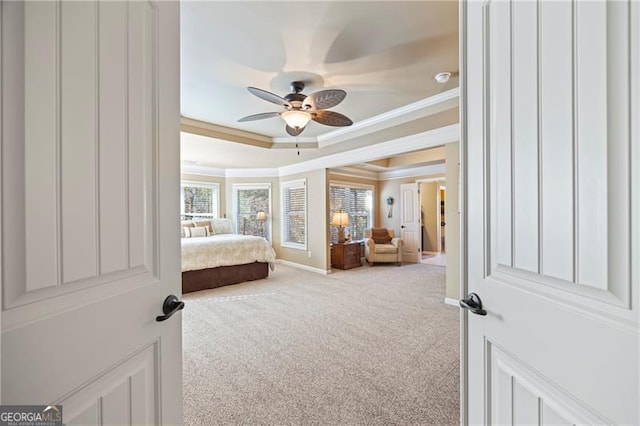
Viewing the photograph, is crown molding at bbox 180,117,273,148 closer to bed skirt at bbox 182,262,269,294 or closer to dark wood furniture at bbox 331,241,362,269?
bed skirt at bbox 182,262,269,294

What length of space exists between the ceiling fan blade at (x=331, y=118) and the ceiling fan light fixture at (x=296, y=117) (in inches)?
4.0

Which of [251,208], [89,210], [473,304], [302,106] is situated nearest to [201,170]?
[251,208]

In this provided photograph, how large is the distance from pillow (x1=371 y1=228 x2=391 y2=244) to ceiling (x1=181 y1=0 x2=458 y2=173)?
3.28 meters

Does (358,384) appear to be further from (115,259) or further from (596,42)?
(596,42)

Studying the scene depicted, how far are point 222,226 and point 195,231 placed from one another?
911 millimetres

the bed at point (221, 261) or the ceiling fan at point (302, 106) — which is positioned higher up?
the ceiling fan at point (302, 106)

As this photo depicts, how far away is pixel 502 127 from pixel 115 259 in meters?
1.25

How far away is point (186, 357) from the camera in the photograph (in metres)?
2.44

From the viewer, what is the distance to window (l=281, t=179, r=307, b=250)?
652 centimetres

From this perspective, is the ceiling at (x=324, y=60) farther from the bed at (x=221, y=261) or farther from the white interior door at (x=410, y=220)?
the white interior door at (x=410, y=220)

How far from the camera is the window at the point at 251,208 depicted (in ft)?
24.3

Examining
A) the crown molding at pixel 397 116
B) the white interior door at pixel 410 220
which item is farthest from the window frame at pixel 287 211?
the white interior door at pixel 410 220

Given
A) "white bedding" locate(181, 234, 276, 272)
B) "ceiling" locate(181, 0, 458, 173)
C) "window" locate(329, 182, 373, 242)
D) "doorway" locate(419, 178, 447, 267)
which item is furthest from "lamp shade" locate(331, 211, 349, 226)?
"doorway" locate(419, 178, 447, 267)

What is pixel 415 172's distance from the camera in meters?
7.28
